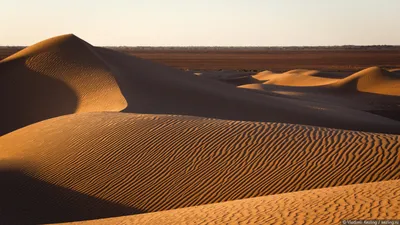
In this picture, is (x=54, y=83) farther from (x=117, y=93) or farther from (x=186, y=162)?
(x=186, y=162)

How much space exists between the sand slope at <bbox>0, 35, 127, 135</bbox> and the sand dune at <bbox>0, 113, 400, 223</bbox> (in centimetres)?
846

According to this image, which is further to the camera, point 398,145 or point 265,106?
point 265,106

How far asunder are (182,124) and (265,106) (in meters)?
11.2

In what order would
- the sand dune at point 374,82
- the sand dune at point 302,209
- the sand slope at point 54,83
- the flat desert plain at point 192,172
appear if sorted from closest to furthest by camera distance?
the sand dune at point 302,209
the flat desert plain at point 192,172
the sand slope at point 54,83
the sand dune at point 374,82

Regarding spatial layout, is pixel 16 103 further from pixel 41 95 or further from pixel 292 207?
pixel 292 207

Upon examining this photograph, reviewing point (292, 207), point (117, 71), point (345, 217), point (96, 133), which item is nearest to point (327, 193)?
point (292, 207)

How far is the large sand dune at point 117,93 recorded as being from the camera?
2262cm

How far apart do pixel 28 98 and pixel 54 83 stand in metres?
1.68

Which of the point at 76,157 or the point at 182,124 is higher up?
the point at 182,124

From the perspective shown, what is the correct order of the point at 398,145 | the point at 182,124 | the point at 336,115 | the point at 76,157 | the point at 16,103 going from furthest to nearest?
1. the point at 16,103
2. the point at 336,115
3. the point at 182,124
4. the point at 76,157
5. the point at 398,145

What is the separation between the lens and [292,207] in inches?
290

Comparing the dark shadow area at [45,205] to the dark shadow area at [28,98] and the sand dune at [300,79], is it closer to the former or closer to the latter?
the dark shadow area at [28,98]

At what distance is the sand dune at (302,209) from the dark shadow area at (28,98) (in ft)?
55.9

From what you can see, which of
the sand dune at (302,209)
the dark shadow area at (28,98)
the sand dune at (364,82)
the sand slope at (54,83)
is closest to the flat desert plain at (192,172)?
the sand dune at (302,209)
